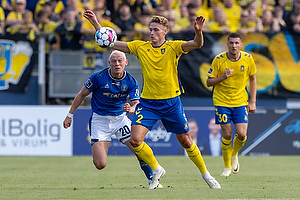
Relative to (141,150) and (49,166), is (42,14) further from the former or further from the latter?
(141,150)

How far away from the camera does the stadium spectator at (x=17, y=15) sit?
55.0 ft

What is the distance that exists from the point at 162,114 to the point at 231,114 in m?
2.69

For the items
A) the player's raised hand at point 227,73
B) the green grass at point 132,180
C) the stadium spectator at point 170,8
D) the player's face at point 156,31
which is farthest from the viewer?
the stadium spectator at point 170,8

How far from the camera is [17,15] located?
55.7 feet

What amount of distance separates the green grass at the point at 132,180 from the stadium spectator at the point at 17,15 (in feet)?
14.8

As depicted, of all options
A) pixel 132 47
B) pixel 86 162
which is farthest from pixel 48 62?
pixel 132 47

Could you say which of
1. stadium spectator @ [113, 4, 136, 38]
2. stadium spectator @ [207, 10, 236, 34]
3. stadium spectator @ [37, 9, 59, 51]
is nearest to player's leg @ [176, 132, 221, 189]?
stadium spectator @ [113, 4, 136, 38]

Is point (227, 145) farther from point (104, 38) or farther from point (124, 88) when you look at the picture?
point (104, 38)

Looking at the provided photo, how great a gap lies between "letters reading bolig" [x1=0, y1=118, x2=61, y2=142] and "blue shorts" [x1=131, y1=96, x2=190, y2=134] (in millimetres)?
7946

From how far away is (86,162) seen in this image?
13391mm

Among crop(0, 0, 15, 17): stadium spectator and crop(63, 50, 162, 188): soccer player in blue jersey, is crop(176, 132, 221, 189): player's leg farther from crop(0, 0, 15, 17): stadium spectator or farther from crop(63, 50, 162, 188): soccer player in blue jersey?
crop(0, 0, 15, 17): stadium spectator

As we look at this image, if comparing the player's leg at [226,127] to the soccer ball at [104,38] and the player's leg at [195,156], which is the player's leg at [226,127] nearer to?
the player's leg at [195,156]

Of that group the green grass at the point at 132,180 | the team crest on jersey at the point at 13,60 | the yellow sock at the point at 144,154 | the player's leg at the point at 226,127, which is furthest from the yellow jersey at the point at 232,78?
the team crest on jersey at the point at 13,60

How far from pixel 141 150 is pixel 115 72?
4.18 ft
